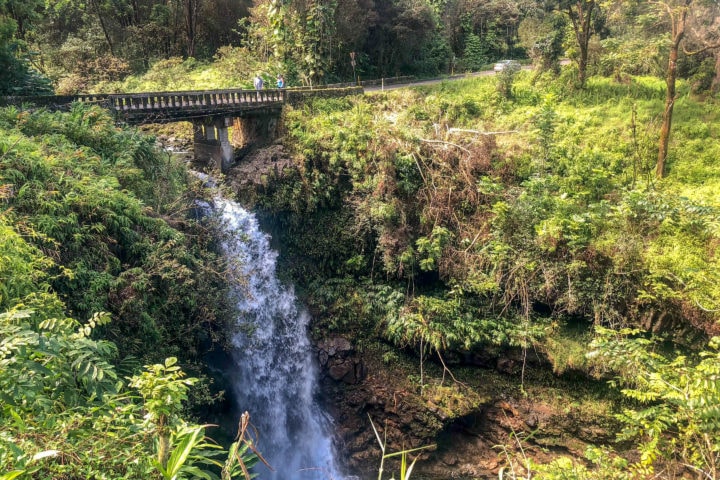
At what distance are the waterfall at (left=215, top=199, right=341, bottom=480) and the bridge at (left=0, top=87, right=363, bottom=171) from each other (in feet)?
11.8

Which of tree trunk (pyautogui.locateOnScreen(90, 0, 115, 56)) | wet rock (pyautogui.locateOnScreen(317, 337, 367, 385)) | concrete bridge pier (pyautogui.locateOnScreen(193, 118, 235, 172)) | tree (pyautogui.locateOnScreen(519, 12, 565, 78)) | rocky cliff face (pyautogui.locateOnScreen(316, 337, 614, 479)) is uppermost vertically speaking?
tree trunk (pyautogui.locateOnScreen(90, 0, 115, 56))

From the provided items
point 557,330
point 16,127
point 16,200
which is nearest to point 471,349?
point 557,330

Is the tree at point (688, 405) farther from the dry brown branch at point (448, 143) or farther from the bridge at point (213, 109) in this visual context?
the bridge at point (213, 109)

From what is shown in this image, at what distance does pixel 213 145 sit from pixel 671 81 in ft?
53.1

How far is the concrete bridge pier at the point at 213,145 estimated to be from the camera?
58.0 ft

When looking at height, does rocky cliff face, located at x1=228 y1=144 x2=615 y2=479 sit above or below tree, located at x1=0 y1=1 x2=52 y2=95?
below

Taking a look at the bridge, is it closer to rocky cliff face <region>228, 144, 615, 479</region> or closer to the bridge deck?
the bridge deck

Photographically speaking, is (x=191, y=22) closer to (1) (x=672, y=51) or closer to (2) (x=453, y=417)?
(1) (x=672, y=51)

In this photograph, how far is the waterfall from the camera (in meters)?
12.8

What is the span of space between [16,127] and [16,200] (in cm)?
404

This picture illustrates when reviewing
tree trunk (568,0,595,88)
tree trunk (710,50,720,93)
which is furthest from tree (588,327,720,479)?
tree trunk (568,0,595,88)

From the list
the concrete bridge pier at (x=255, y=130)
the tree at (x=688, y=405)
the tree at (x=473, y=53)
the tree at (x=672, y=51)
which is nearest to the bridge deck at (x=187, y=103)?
the concrete bridge pier at (x=255, y=130)

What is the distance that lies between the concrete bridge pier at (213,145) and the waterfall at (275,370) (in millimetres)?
3362

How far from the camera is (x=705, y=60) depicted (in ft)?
55.1
